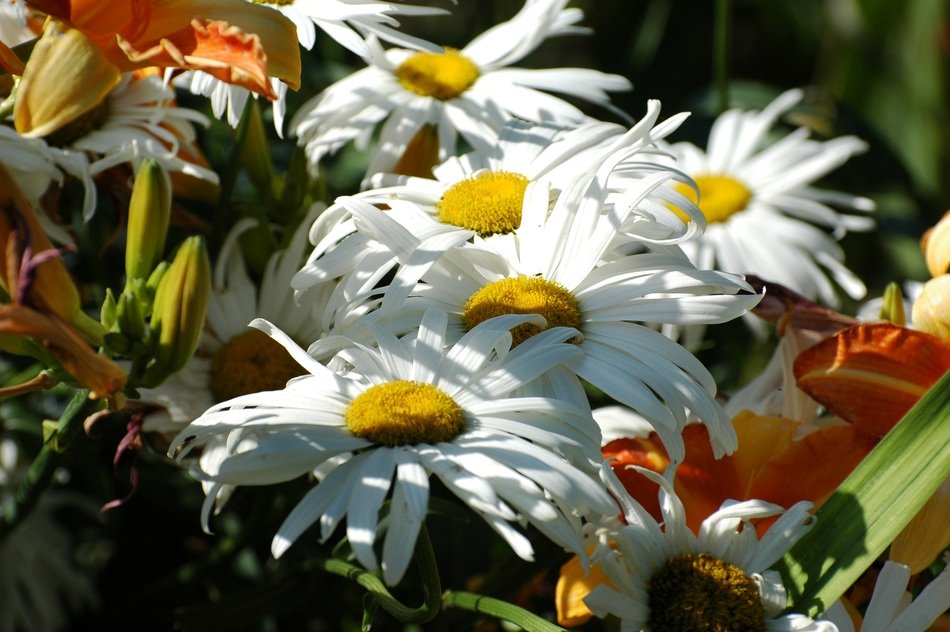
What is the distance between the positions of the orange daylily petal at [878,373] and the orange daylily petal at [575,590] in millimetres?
109

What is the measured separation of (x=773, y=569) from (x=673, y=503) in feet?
0.14

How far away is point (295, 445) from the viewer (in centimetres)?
32

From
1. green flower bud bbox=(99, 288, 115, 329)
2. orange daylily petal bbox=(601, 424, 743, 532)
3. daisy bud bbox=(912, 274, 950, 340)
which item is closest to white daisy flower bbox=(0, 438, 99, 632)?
green flower bud bbox=(99, 288, 115, 329)

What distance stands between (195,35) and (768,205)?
0.45 m

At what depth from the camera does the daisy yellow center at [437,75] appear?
0.53 meters

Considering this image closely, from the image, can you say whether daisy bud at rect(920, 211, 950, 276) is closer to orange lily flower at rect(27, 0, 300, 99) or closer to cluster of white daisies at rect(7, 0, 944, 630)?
cluster of white daisies at rect(7, 0, 944, 630)

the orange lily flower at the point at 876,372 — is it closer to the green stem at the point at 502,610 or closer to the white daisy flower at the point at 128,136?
the green stem at the point at 502,610

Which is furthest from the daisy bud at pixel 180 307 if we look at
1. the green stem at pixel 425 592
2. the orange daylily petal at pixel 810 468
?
the orange daylily petal at pixel 810 468

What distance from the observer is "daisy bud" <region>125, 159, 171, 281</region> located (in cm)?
40

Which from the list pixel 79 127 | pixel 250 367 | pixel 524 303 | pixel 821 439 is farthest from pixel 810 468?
pixel 79 127

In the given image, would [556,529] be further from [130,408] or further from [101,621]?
[101,621]

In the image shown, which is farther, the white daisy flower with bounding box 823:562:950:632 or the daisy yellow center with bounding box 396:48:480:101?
the daisy yellow center with bounding box 396:48:480:101

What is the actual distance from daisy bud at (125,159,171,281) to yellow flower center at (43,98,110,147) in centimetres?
8

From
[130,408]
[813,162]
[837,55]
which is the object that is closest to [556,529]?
[130,408]
